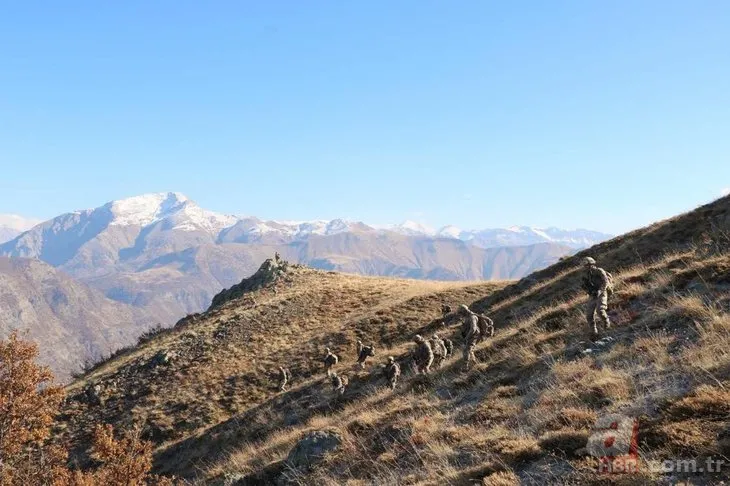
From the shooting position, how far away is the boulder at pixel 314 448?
1273 centimetres

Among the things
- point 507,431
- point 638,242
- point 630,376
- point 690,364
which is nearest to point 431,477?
point 507,431

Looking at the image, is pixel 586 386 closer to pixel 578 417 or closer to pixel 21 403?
pixel 578 417

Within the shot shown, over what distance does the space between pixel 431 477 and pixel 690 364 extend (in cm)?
598

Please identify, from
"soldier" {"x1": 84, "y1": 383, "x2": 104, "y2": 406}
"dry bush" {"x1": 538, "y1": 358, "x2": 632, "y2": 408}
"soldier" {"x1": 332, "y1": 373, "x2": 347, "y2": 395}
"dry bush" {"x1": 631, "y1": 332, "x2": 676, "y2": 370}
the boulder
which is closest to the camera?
"dry bush" {"x1": 538, "y1": 358, "x2": 632, "y2": 408}

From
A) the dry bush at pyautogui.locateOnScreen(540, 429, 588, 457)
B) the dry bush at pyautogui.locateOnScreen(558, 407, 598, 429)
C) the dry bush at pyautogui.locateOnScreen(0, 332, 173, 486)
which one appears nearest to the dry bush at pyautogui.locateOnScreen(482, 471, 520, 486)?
the dry bush at pyautogui.locateOnScreen(540, 429, 588, 457)

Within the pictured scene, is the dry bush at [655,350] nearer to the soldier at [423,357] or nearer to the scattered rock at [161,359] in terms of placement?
the soldier at [423,357]

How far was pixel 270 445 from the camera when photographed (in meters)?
17.3

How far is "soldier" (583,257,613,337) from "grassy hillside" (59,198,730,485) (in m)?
0.56

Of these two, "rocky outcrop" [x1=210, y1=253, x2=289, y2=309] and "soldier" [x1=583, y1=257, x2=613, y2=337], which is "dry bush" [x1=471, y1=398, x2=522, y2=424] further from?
"rocky outcrop" [x1=210, y1=253, x2=289, y2=309]

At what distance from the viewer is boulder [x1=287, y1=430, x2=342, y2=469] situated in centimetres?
1273

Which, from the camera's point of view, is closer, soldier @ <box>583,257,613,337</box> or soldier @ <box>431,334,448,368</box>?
soldier @ <box>583,257,613,337</box>

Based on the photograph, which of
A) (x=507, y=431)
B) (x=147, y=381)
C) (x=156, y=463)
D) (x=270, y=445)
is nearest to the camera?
(x=507, y=431)

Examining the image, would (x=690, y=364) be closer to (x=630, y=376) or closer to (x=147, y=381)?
(x=630, y=376)

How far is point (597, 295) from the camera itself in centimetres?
1434
